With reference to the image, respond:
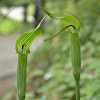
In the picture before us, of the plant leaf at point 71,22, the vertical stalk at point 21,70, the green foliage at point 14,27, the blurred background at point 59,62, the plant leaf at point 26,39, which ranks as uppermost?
the green foliage at point 14,27

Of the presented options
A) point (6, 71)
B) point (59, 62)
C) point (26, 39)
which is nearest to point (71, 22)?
point (26, 39)

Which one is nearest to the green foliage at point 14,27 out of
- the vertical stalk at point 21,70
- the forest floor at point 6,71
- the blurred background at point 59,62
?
the blurred background at point 59,62

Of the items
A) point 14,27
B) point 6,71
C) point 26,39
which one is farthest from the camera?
point 14,27

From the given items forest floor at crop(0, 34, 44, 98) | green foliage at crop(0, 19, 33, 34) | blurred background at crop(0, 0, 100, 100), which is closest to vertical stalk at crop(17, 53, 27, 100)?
blurred background at crop(0, 0, 100, 100)

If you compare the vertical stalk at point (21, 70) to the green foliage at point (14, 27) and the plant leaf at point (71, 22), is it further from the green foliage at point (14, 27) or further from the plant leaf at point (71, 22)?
the green foliage at point (14, 27)

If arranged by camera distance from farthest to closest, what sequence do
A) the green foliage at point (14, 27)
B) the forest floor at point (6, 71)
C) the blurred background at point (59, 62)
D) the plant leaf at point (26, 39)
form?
1. the green foliage at point (14, 27)
2. the forest floor at point (6, 71)
3. the blurred background at point (59, 62)
4. the plant leaf at point (26, 39)

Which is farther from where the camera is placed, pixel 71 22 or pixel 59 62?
pixel 59 62

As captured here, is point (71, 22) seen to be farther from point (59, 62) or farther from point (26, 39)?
point (59, 62)

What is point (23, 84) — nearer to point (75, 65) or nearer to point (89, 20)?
point (75, 65)
